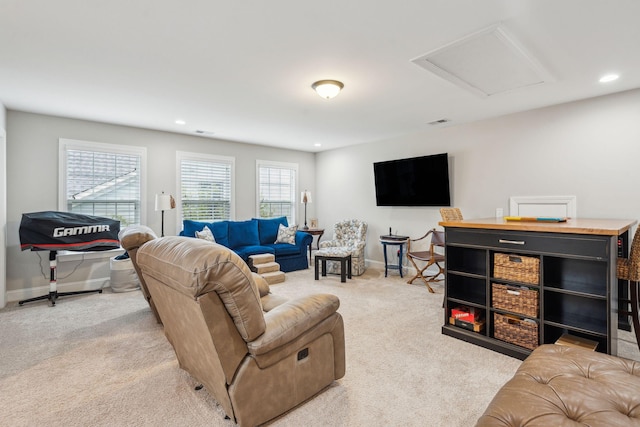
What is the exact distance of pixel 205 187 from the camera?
5863 millimetres

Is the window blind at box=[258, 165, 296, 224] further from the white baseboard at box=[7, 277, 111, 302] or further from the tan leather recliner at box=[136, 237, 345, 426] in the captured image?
the tan leather recliner at box=[136, 237, 345, 426]

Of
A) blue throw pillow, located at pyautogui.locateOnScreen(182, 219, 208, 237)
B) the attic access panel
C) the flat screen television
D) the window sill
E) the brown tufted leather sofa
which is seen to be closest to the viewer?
the brown tufted leather sofa

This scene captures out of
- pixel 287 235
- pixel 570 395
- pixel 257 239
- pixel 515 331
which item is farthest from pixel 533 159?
pixel 257 239

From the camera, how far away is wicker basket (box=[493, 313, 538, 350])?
2521 mm

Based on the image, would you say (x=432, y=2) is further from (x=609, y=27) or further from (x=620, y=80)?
(x=620, y=80)

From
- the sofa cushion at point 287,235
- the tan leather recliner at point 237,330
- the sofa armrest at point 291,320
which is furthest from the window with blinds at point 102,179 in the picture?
the sofa armrest at point 291,320

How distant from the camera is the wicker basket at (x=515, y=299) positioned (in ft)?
8.25

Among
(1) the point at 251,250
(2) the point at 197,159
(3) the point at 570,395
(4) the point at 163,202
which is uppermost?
(2) the point at 197,159

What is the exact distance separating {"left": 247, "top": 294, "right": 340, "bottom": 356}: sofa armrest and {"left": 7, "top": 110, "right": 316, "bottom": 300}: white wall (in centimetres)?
428

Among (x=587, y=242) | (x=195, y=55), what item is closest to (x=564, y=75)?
(x=587, y=242)

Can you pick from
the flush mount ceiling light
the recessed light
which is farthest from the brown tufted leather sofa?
the recessed light

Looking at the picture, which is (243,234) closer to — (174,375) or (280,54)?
(174,375)

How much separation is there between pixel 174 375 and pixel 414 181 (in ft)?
14.9

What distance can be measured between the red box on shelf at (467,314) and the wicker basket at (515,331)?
0.20 meters
